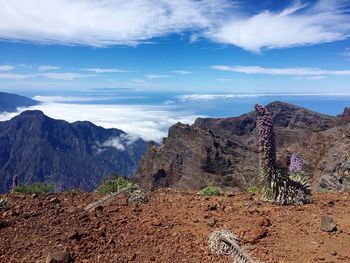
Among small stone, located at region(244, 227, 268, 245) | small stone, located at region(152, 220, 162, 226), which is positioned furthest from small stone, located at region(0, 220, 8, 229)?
small stone, located at region(244, 227, 268, 245)

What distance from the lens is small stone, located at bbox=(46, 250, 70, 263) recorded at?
572 cm

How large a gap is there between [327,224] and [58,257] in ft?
13.3

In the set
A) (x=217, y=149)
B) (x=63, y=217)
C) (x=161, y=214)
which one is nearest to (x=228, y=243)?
(x=161, y=214)

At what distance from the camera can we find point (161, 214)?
7672mm

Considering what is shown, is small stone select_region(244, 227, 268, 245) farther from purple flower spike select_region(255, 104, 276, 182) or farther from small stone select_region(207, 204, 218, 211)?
purple flower spike select_region(255, 104, 276, 182)

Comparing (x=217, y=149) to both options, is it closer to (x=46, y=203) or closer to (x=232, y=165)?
(x=232, y=165)

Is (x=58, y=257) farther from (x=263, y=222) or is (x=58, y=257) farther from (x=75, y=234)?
(x=263, y=222)

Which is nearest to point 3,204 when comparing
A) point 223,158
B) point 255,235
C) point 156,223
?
point 156,223

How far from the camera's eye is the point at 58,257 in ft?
18.9

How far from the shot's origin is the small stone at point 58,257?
5.72m

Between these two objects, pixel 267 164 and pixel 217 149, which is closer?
pixel 267 164

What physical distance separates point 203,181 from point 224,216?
38752 mm

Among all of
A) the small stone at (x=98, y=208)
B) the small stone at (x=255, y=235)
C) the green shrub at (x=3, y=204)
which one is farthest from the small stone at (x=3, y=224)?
the small stone at (x=255, y=235)

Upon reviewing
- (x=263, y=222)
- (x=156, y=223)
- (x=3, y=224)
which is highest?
(x=263, y=222)
